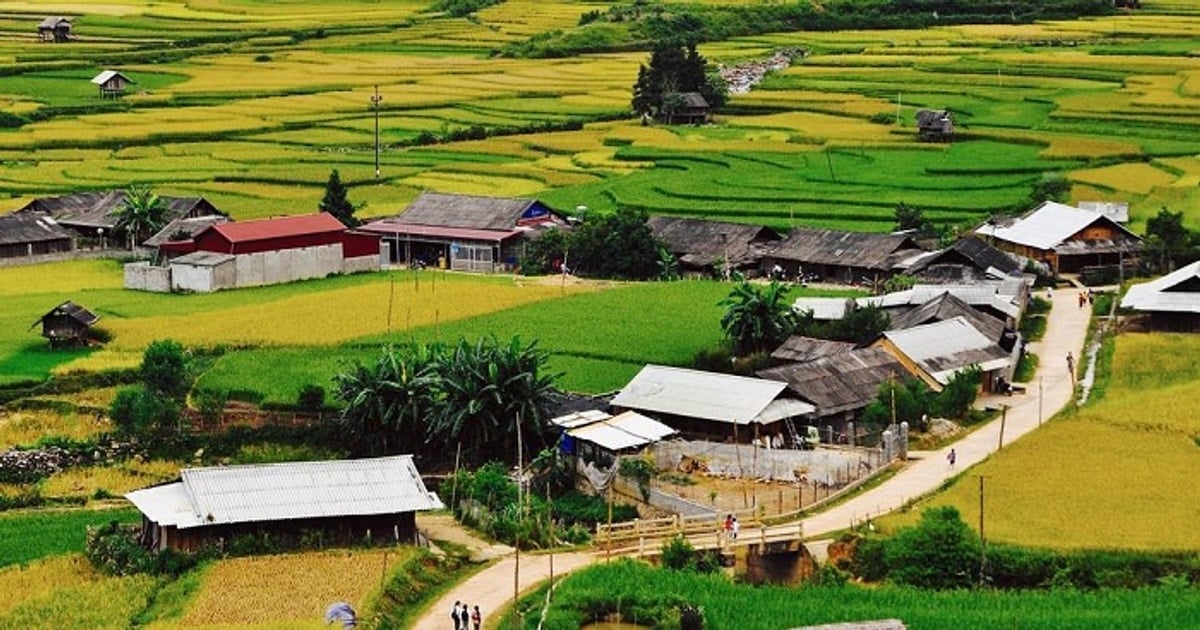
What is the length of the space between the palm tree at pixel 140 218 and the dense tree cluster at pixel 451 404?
2087 centimetres

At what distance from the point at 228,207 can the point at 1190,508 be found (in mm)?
35714

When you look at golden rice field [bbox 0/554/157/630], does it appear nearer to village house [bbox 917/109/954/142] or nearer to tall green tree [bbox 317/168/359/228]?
tall green tree [bbox 317/168/359/228]

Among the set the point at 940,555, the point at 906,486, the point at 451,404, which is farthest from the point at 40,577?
the point at 906,486

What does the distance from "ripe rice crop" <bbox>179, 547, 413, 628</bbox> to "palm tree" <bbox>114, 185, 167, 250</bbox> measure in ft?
89.3

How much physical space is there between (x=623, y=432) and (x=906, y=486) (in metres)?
5.17

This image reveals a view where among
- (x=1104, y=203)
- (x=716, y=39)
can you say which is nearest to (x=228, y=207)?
(x=1104, y=203)

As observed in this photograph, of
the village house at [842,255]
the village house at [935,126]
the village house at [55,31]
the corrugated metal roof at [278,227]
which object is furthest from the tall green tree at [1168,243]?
the village house at [55,31]

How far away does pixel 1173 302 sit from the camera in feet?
137

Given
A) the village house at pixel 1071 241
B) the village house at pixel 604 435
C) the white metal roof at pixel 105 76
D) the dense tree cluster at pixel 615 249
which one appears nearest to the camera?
the village house at pixel 604 435

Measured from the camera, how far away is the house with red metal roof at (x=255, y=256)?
1911 inches

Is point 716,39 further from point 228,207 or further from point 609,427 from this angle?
point 609,427

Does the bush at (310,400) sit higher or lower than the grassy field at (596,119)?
lower

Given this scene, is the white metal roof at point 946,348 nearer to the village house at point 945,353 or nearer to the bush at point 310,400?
the village house at point 945,353

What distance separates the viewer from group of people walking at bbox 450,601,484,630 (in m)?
24.6
